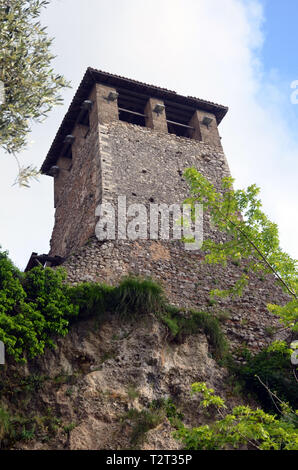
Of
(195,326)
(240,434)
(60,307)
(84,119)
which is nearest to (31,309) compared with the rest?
(60,307)

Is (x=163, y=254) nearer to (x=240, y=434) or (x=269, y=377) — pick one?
(x=269, y=377)

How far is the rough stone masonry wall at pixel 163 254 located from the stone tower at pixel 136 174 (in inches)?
1.0

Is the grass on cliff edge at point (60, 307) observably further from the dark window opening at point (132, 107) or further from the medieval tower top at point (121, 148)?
the dark window opening at point (132, 107)

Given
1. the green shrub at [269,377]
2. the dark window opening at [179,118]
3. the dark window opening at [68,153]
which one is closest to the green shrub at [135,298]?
the green shrub at [269,377]

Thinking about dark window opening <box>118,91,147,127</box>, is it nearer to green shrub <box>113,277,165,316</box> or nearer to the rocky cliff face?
green shrub <box>113,277,165,316</box>

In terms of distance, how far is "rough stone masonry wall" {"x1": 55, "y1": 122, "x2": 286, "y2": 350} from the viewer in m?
11.8

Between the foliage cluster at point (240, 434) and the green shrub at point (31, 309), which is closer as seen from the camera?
the foliage cluster at point (240, 434)

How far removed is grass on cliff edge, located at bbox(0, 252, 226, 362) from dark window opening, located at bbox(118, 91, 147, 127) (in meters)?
7.60

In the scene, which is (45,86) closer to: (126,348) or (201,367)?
(126,348)

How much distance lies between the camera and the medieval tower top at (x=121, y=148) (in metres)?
13.9

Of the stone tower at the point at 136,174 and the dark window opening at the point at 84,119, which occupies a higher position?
the dark window opening at the point at 84,119

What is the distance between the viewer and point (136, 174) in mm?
14133

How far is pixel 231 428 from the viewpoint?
7387mm
